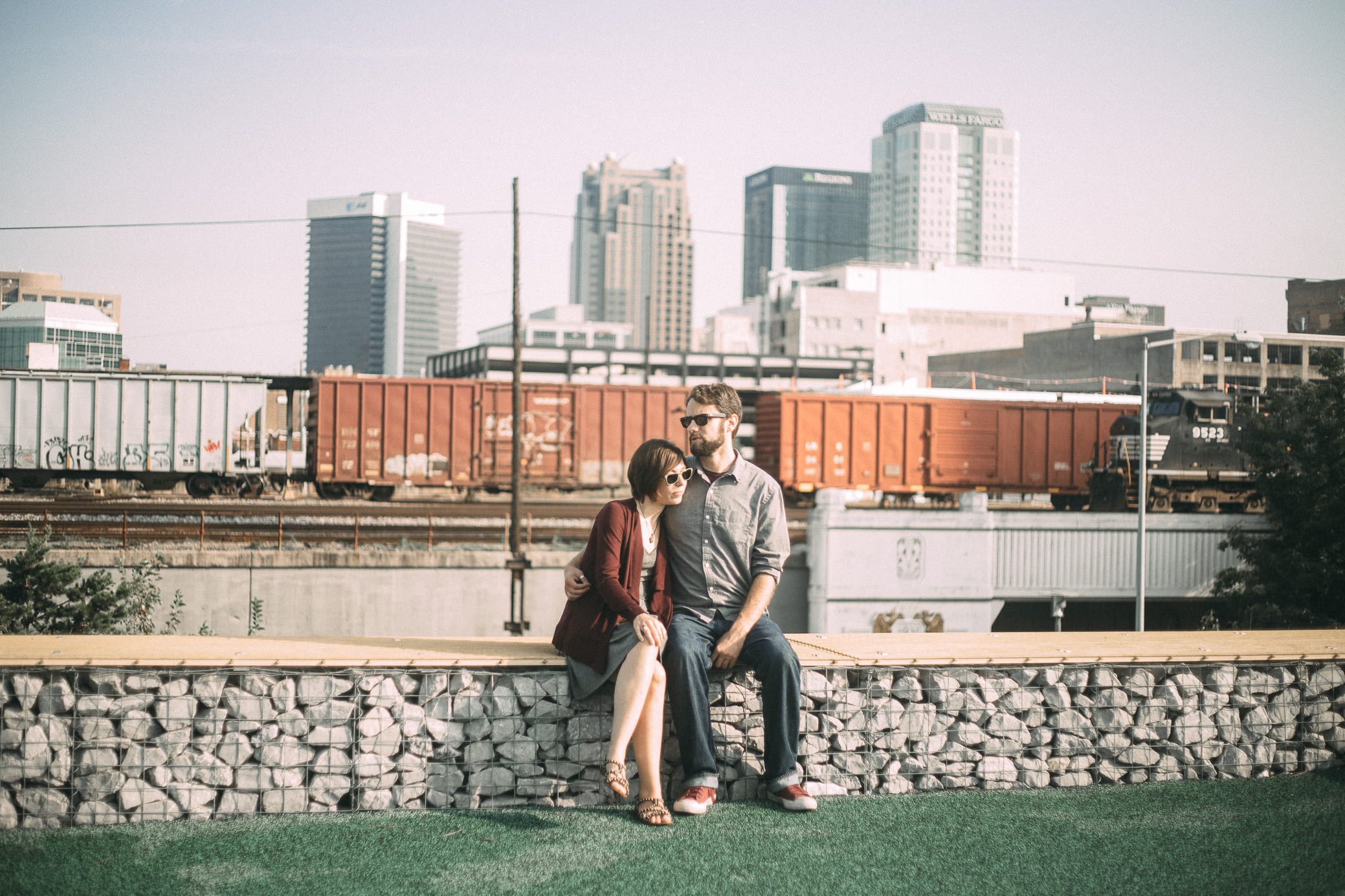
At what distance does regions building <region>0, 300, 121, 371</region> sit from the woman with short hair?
15.7m

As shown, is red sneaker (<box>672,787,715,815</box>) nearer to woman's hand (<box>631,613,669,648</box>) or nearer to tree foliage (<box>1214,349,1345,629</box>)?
woman's hand (<box>631,613,669,648</box>)

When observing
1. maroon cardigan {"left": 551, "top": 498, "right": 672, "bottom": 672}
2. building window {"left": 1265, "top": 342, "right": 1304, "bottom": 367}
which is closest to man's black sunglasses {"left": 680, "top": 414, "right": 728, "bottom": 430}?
maroon cardigan {"left": 551, "top": 498, "right": 672, "bottom": 672}

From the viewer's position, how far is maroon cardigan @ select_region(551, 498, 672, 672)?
16.3ft

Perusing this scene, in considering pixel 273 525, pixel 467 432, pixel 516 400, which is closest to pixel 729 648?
pixel 273 525

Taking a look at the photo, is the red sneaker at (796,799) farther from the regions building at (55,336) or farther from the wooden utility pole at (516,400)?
the regions building at (55,336)

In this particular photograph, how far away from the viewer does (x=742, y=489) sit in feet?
17.7

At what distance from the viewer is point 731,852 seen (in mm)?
4551

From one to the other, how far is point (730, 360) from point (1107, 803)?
93892 mm

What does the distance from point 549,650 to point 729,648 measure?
103cm

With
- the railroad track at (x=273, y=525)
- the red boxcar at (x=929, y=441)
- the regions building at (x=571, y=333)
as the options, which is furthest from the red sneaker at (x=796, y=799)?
the regions building at (x=571, y=333)

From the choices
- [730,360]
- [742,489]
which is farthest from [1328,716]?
[730,360]

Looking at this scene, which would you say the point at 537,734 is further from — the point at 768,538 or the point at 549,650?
the point at 768,538

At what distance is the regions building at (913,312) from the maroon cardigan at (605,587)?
339ft

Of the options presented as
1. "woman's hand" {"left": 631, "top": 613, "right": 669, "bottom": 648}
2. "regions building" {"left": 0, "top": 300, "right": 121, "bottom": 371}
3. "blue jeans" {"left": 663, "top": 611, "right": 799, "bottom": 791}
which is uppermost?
"regions building" {"left": 0, "top": 300, "right": 121, "bottom": 371}
